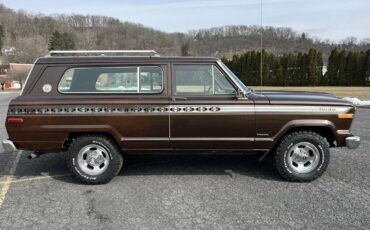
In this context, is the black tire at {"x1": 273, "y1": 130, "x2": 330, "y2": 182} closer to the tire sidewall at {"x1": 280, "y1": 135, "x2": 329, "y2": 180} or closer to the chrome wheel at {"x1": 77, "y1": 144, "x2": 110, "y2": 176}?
the tire sidewall at {"x1": 280, "y1": 135, "x2": 329, "y2": 180}

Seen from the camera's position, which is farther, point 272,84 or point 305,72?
point 272,84

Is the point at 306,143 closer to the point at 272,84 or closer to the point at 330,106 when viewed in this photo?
the point at 330,106

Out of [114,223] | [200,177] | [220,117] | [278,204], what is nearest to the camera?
[114,223]

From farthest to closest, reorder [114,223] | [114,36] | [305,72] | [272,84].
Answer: [114,36]
[272,84]
[305,72]
[114,223]

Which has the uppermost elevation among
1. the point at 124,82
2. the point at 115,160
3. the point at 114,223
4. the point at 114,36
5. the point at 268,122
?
the point at 114,36

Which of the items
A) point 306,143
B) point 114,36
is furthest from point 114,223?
point 114,36

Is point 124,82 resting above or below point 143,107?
above

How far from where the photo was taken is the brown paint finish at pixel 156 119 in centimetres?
534

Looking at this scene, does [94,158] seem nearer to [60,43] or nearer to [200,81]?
[200,81]

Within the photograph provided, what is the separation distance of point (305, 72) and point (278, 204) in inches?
1618

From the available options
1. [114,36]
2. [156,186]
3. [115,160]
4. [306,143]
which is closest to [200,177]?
[156,186]

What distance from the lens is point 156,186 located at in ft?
17.6

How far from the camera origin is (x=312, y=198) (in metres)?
4.82

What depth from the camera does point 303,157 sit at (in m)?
5.55
